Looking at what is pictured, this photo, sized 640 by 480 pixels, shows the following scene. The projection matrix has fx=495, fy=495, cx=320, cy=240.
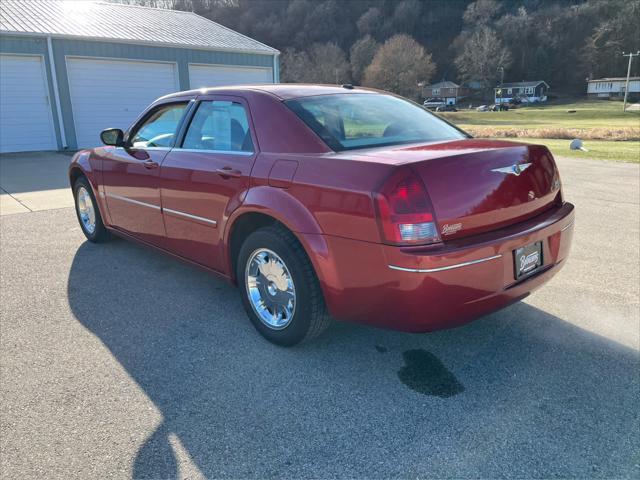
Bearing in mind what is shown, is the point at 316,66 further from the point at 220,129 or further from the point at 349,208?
the point at 349,208

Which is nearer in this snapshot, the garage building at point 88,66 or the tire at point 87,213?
the tire at point 87,213

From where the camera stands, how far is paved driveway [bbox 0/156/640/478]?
7.13 feet

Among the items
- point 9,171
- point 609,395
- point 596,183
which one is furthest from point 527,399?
point 9,171

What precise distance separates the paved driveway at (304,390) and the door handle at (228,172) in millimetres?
1059

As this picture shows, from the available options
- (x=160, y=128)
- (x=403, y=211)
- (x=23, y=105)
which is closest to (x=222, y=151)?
(x=160, y=128)

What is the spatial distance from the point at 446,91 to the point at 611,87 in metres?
31.9

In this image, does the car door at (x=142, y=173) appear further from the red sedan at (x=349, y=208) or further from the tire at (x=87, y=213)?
the tire at (x=87, y=213)

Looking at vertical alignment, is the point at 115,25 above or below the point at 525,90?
above

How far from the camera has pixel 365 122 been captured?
131 inches

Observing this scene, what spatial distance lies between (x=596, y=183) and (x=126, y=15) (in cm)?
1799

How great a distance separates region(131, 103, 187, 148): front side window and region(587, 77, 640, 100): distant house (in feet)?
345

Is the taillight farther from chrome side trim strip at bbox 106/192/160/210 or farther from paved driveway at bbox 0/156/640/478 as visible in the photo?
chrome side trim strip at bbox 106/192/160/210

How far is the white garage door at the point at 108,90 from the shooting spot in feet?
51.5

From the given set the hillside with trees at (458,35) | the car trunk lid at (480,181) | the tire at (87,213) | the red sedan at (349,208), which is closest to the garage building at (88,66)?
the tire at (87,213)
